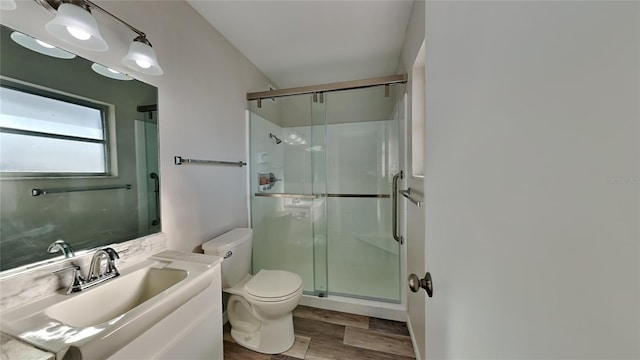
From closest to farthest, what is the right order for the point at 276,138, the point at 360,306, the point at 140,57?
the point at 140,57, the point at 360,306, the point at 276,138

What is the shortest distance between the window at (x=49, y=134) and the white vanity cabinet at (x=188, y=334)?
0.78 metres

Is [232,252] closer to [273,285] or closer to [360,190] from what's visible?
[273,285]

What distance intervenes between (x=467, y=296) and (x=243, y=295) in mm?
1560

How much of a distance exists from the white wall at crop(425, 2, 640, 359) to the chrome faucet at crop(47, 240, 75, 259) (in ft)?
4.85

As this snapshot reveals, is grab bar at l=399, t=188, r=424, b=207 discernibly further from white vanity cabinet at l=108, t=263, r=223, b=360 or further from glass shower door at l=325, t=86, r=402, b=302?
white vanity cabinet at l=108, t=263, r=223, b=360

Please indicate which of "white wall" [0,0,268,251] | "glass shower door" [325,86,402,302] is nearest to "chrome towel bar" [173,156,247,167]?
"white wall" [0,0,268,251]

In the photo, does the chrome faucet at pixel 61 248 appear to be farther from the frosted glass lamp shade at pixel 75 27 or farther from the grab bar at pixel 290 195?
the grab bar at pixel 290 195

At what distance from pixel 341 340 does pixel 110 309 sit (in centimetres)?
146

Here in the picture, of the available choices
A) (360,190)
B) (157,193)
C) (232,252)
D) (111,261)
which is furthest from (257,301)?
(360,190)

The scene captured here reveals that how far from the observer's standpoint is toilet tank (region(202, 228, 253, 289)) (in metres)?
1.58

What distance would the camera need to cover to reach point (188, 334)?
1.03 m

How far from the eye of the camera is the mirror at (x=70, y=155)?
811 mm

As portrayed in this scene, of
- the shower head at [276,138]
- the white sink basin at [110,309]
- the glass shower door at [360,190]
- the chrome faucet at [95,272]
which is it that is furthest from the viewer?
the shower head at [276,138]

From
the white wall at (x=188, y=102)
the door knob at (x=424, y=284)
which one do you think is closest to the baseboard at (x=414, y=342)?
the door knob at (x=424, y=284)
